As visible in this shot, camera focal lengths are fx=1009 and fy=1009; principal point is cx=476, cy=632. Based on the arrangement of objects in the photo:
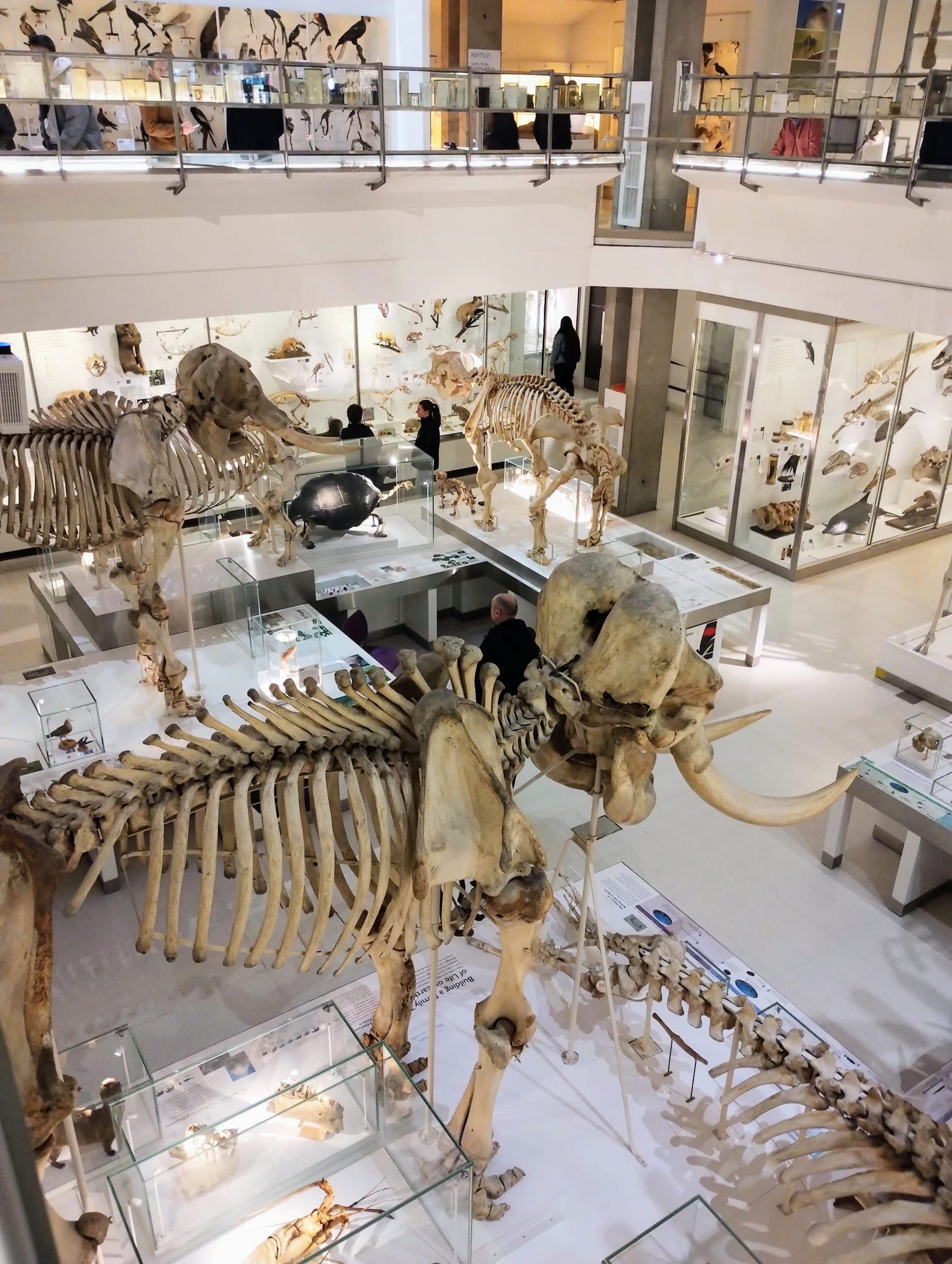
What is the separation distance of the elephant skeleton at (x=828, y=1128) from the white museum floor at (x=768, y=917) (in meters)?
0.50

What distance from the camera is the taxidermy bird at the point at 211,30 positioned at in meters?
11.2

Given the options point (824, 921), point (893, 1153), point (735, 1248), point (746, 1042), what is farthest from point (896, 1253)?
point (824, 921)

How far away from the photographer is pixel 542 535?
8781mm

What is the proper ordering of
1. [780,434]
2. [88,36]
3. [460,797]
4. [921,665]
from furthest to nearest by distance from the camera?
[88,36]
[780,434]
[921,665]
[460,797]

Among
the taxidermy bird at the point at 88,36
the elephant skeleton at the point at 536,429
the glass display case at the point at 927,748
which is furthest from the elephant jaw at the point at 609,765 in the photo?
the taxidermy bird at the point at 88,36

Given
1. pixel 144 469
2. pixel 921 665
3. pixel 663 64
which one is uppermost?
pixel 663 64

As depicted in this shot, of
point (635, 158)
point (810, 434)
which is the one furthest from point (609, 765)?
point (635, 158)

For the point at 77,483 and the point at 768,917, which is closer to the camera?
the point at 768,917

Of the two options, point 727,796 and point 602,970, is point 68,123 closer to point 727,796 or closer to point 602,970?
point 727,796

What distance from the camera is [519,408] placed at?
8914 mm

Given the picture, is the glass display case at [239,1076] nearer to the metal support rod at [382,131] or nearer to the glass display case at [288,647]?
the glass display case at [288,647]

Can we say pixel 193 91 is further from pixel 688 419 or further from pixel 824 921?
pixel 824 921

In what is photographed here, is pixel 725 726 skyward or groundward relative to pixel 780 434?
skyward

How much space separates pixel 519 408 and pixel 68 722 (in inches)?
188
